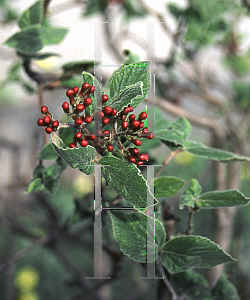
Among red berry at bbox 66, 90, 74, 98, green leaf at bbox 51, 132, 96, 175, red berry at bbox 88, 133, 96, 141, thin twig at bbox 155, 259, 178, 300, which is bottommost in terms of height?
thin twig at bbox 155, 259, 178, 300

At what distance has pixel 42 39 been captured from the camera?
0.33 metres

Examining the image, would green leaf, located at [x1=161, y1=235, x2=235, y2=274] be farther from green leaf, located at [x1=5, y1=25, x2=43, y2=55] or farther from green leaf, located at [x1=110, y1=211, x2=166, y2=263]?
green leaf, located at [x1=5, y1=25, x2=43, y2=55]

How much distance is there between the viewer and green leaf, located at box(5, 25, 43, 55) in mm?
304

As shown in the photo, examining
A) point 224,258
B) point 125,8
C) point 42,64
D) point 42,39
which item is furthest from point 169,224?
point 42,64

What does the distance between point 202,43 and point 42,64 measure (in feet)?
1.99

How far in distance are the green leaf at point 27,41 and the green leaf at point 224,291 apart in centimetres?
31

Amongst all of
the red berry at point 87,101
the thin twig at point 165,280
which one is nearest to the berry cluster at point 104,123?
the red berry at point 87,101

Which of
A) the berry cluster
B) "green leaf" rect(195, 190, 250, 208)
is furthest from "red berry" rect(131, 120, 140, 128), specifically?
"green leaf" rect(195, 190, 250, 208)

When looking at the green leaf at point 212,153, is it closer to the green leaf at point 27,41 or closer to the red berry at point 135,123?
the red berry at point 135,123

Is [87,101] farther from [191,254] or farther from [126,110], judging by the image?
[191,254]

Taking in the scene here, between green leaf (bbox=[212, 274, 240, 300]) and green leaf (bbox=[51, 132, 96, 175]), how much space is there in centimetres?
20

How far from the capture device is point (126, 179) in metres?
0.20

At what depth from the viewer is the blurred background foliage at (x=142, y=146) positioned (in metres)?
0.37

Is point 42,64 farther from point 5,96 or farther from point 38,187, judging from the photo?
point 38,187
